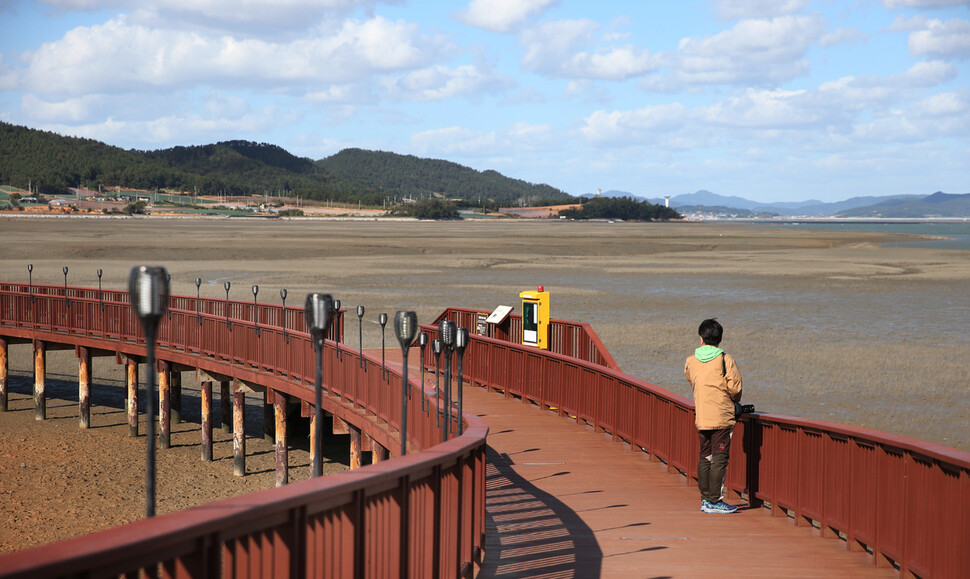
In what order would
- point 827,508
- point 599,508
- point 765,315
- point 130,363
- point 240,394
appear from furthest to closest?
point 765,315
point 130,363
point 240,394
point 599,508
point 827,508

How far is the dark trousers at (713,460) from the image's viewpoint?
9.30m

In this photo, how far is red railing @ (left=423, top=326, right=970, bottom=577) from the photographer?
21.9 ft

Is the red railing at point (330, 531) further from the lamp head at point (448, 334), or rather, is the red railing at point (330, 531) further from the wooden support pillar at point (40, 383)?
the wooden support pillar at point (40, 383)

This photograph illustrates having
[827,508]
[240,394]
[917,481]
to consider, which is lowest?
[240,394]

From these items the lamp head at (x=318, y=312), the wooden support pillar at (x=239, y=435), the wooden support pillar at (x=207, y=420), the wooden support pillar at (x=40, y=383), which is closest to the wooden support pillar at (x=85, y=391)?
the wooden support pillar at (x=40, y=383)

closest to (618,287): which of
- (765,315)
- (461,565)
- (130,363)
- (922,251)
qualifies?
(765,315)

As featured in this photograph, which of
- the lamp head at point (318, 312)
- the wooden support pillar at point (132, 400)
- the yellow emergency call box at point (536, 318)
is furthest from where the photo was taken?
the wooden support pillar at point (132, 400)

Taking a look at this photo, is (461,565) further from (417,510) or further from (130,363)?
(130,363)

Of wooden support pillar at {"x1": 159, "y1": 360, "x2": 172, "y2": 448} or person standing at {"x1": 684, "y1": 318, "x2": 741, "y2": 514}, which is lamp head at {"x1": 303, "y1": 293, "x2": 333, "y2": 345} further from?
wooden support pillar at {"x1": 159, "y1": 360, "x2": 172, "y2": 448}

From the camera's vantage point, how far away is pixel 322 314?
6.56m

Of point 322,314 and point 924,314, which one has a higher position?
point 322,314

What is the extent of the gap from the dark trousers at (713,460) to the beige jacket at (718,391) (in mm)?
141

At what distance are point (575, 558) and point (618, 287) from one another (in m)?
43.1

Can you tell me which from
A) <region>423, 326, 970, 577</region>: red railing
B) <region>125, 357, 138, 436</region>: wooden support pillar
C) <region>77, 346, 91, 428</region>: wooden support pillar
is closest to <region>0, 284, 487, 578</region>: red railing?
<region>423, 326, 970, 577</region>: red railing
